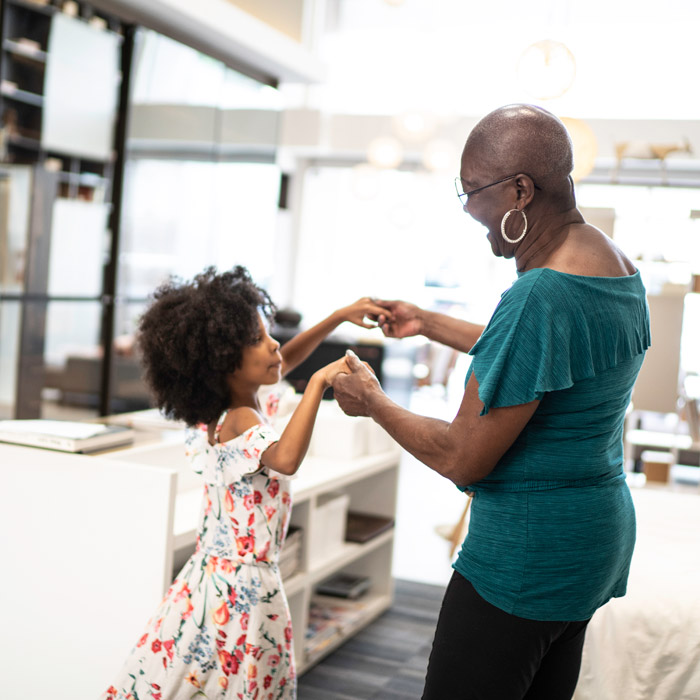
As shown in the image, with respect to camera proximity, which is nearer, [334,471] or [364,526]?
[334,471]

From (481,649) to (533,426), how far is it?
344mm

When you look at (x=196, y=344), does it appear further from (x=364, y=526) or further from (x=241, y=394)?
(x=364, y=526)

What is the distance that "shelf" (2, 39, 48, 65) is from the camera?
4324mm

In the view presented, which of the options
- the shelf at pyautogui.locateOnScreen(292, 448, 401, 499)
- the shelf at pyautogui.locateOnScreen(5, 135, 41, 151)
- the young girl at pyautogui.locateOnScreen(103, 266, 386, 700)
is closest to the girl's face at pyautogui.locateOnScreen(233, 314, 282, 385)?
the young girl at pyautogui.locateOnScreen(103, 266, 386, 700)

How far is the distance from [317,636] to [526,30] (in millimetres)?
8424

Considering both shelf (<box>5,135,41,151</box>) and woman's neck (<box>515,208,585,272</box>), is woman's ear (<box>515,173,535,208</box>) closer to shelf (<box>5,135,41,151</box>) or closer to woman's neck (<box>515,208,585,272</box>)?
woman's neck (<box>515,208,585,272</box>)

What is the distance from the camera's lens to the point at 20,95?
4.46 meters

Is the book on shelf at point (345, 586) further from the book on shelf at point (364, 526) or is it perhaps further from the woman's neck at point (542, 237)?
the woman's neck at point (542, 237)

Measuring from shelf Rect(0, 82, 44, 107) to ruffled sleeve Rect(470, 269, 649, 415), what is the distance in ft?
12.5

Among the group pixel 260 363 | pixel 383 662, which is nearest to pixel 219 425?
pixel 260 363

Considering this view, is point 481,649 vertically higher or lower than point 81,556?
higher

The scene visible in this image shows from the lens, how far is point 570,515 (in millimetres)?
1286

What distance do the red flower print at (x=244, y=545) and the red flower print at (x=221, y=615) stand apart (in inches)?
4.3

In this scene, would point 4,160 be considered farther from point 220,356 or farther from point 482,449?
point 482,449
